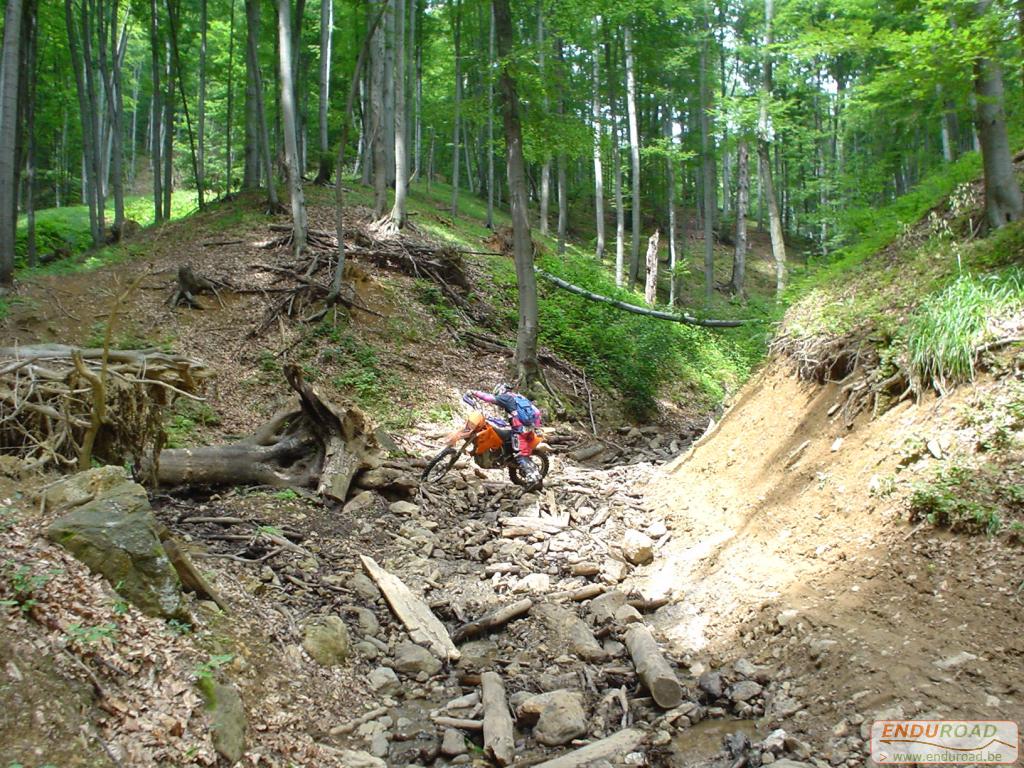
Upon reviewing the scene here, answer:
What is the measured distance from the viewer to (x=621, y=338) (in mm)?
14977

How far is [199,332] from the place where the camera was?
11203 mm

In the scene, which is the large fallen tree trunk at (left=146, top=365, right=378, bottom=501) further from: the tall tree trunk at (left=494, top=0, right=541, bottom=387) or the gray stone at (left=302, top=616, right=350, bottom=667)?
the tall tree trunk at (left=494, top=0, right=541, bottom=387)

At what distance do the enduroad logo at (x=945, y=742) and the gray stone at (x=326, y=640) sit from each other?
10.7 ft

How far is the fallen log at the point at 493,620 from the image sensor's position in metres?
5.36

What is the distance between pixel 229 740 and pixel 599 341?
12.6 m

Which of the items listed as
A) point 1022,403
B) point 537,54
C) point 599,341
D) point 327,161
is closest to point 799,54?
point 537,54

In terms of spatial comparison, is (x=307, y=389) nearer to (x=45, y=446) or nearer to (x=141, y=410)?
(x=141, y=410)

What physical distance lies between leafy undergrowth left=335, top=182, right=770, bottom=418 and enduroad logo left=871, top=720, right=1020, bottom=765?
8.68 meters

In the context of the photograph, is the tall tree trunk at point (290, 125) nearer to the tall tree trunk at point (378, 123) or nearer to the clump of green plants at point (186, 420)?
the tall tree trunk at point (378, 123)

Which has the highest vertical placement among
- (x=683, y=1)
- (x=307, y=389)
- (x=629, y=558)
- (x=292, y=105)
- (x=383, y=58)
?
(x=683, y=1)

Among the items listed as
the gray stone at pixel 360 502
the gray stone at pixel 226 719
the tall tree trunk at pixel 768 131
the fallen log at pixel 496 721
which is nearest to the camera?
the gray stone at pixel 226 719

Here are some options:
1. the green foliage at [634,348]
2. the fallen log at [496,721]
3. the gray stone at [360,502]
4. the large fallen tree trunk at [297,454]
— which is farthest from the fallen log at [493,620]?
the green foliage at [634,348]

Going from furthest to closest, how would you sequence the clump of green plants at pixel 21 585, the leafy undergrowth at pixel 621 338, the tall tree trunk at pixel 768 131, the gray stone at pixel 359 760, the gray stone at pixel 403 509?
the tall tree trunk at pixel 768 131, the leafy undergrowth at pixel 621 338, the gray stone at pixel 403 509, the gray stone at pixel 359 760, the clump of green plants at pixel 21 585

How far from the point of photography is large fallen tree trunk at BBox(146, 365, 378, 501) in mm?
7148
